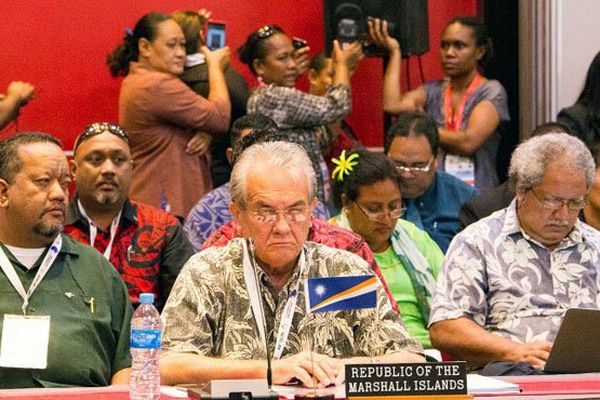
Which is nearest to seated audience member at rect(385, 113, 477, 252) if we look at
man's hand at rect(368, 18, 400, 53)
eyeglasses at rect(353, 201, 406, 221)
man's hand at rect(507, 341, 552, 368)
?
eyeglasses at rect(353, 201, 406, 221)

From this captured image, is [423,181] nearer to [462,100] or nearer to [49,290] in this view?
[462,100]

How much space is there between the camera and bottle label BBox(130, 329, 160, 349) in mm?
3281

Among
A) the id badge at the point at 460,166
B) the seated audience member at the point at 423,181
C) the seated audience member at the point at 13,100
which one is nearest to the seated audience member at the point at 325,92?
the id badge at the point at 460,166

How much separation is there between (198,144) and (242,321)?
293 centimetres

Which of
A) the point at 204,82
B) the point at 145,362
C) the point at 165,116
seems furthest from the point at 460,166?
the point at 145,362

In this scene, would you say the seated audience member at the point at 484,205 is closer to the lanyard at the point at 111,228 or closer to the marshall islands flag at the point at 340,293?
the lanyard at the point at 111,228

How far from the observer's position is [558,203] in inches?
176

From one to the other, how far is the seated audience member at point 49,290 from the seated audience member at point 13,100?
83.4 inches

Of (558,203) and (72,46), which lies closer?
(558,203)

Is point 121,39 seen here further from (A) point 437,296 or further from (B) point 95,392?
(B) point 95,392

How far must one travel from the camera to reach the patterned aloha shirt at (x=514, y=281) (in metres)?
4.45

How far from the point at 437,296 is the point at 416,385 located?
1402mm

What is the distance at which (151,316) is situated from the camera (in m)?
3.54

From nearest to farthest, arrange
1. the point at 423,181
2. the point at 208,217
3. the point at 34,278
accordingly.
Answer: the point at 34,278, the point at 208,217, the point at 423,181
